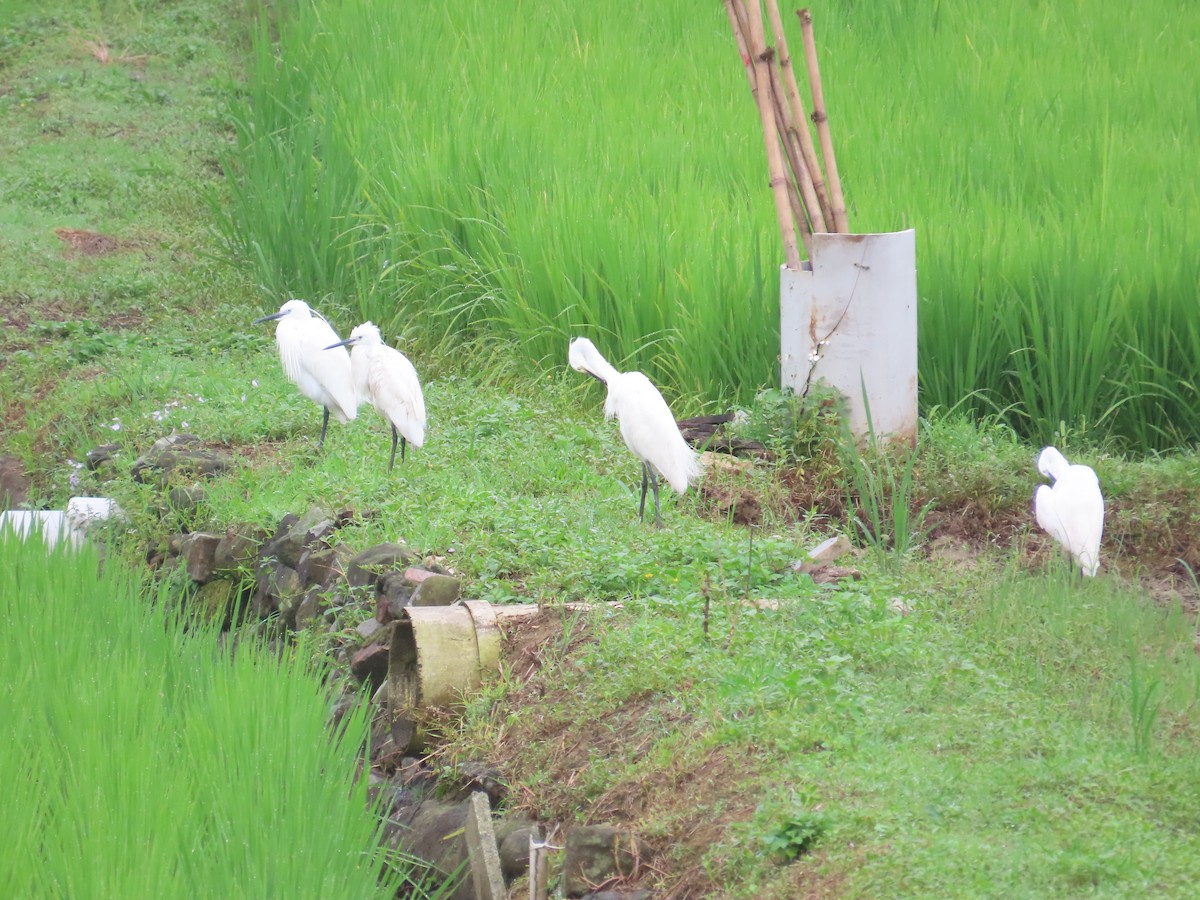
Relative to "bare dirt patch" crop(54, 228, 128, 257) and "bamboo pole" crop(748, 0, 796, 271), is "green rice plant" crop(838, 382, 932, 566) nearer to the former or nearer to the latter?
"bamboo pole" crop(748, 0, 796, 271)

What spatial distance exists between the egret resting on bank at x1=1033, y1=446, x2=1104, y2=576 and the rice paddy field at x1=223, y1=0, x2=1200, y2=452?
3.42 feet

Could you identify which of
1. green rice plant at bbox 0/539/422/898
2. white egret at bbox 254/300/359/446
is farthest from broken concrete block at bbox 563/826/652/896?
white egret at bbox 254/300/359/446

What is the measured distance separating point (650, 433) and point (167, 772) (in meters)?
1.83

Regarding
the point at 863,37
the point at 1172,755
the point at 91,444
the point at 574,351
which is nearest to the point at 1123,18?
the point at 863,37

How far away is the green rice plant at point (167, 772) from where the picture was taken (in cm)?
221

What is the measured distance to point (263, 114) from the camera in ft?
28.8

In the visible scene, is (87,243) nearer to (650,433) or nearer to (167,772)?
(650,433)

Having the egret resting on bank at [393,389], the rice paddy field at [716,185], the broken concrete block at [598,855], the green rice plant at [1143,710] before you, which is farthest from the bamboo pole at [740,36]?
the broken concrete block at [598,855]

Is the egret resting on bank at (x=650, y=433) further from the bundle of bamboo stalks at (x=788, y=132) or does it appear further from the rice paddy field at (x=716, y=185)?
the rice paddy field at (x=716, y=185)

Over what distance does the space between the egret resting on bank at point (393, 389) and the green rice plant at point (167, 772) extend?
1483 millimetres

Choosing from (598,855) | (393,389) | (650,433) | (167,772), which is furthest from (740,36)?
(167,772)

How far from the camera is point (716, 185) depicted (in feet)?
21.2

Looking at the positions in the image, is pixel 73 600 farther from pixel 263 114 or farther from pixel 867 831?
pixel 263 114

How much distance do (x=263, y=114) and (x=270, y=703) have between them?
6745mm
